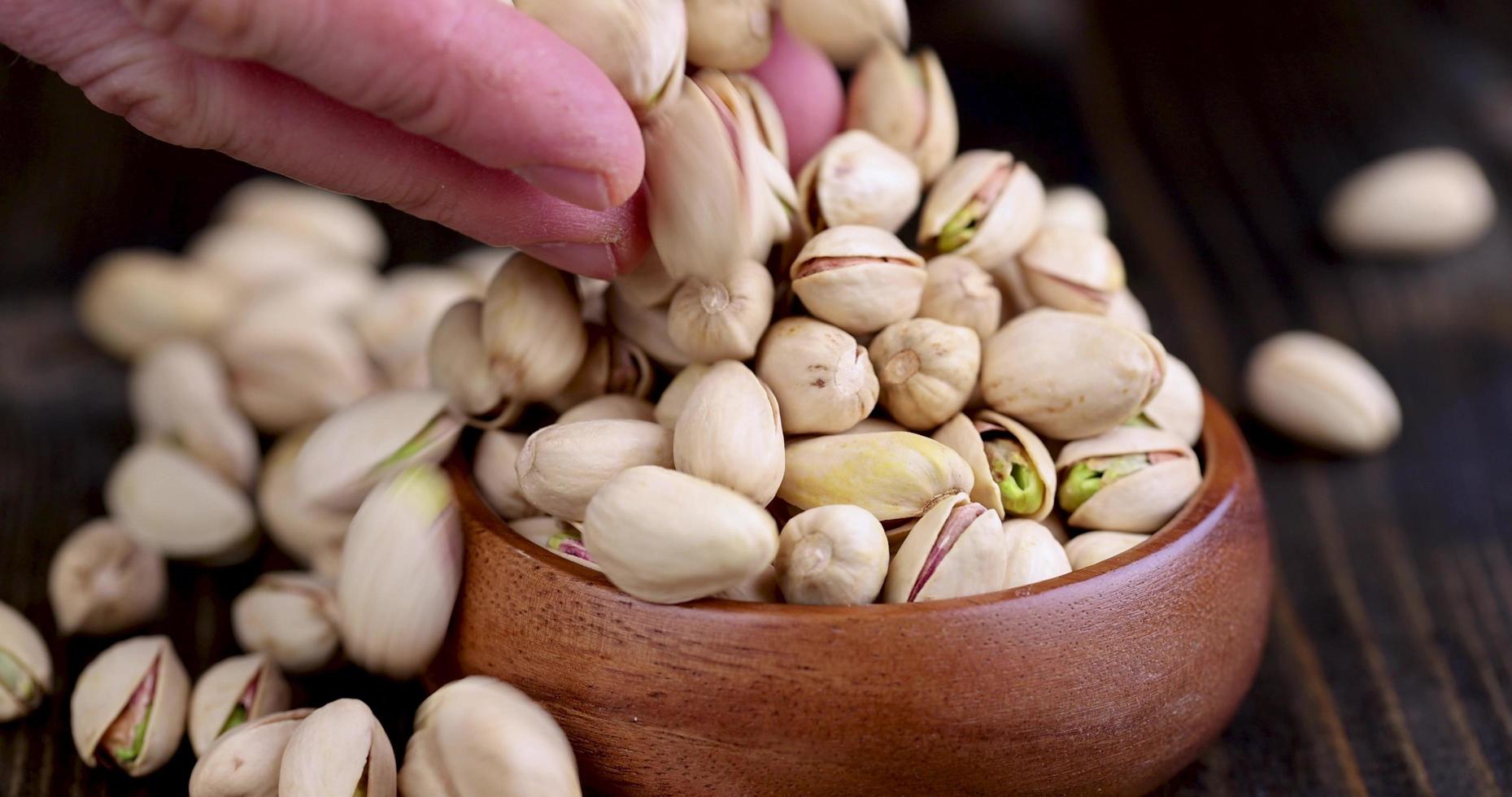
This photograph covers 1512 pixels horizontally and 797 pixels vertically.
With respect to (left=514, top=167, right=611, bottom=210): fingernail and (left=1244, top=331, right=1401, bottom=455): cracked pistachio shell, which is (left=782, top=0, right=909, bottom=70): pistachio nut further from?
(left=1244, top=331, right=1401, bottom=455): cracked pistachio shell

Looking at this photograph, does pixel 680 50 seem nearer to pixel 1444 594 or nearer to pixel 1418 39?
pixel 1444 594

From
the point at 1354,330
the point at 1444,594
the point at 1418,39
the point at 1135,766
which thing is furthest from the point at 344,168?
the point at 1418,39

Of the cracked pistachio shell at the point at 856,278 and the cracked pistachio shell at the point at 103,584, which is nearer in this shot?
the cracked pistachio shell at the point at 856,278

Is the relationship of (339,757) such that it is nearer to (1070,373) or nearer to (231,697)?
(231,697)

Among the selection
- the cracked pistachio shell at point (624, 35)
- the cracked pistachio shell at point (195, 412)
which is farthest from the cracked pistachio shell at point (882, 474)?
the cracked pistachio shell at point (195, 412)

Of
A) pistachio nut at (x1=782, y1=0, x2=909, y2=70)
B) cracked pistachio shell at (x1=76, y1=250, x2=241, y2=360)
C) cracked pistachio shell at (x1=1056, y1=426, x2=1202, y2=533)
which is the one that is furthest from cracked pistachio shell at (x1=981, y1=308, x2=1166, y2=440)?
cracked pistachio shell at (x1=76, y1=250, x2=241, y2=360)

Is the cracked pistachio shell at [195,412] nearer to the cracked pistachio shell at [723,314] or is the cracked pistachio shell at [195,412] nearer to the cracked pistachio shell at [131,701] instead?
the cracked pistachio shell at [131,701]

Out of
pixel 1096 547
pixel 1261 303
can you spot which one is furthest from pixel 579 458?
pixel 1261 303
